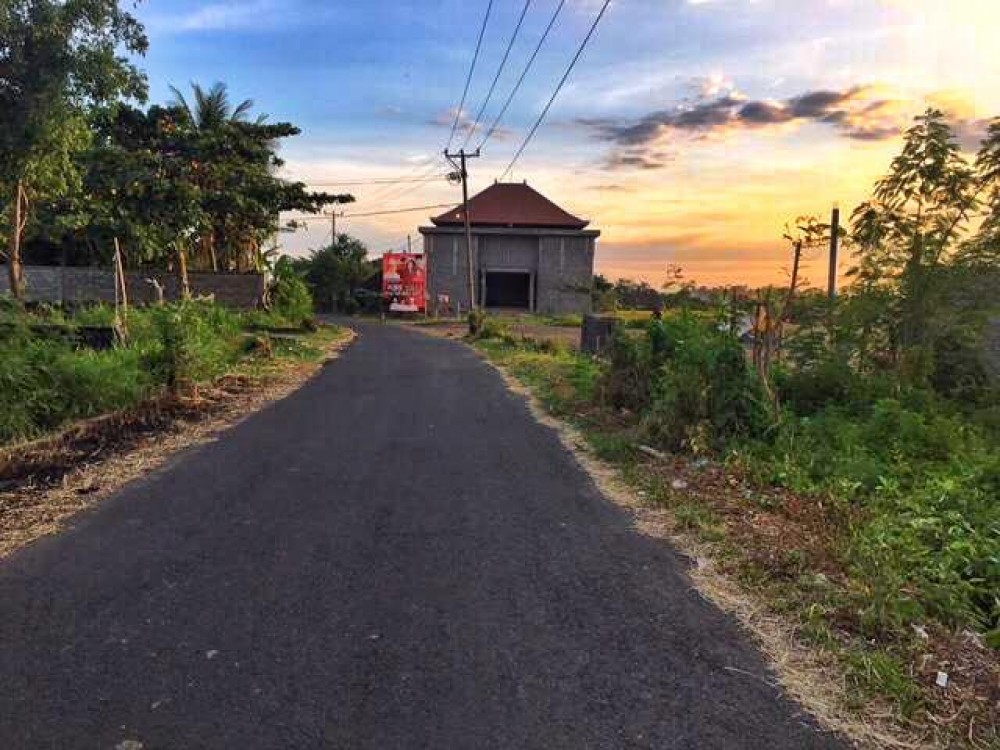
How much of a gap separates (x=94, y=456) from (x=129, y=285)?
24900mm

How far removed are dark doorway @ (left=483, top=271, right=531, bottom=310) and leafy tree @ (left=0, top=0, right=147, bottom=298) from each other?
4023 centimetres

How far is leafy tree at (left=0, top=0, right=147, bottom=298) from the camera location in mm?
9453

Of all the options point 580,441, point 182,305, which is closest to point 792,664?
point 580,441

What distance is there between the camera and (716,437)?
774 centimetres

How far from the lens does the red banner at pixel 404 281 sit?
44.6 meters

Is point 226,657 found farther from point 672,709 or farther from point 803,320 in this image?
point 803,320

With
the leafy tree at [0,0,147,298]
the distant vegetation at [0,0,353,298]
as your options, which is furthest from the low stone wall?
the leafy tree at [0,0,147,298]

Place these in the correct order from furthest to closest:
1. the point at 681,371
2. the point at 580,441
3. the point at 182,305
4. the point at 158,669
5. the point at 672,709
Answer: the point at 182,305
the point at 580,441
the point at 681,371
the point at 158,669
the point at 672,709

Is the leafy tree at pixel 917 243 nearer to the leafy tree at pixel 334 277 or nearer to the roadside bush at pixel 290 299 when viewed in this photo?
the roadside bush at pixel 290 299

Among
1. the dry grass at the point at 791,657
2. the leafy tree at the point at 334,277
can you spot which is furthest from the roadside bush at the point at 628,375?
the leafy tree at the point at 334,277

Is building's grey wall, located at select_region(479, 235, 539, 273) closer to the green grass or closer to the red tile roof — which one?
the red tile roof

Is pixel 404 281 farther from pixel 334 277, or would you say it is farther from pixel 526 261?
pixel 334 277

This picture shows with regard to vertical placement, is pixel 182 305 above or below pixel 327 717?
above

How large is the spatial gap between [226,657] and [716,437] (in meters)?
5.36
